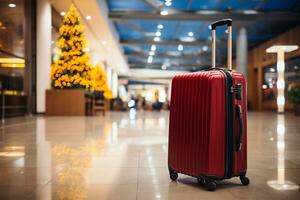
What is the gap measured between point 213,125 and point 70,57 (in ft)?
47.4

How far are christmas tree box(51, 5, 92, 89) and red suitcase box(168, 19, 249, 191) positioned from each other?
13.9m

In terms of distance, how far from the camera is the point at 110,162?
368 centimetres

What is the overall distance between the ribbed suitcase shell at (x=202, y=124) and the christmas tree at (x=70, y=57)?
13.9m

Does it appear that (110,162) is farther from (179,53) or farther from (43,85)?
(179,53)

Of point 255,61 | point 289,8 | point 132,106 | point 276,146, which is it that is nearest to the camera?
point 276,146

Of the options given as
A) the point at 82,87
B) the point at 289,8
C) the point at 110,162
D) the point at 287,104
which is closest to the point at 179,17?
the point at 289,8

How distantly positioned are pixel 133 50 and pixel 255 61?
1166 centimetres

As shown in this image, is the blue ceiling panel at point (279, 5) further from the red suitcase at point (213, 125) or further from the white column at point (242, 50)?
the red suitcase at point (213, 125)

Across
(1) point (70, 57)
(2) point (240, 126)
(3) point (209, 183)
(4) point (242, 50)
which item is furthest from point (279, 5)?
(3) point (209, 183)

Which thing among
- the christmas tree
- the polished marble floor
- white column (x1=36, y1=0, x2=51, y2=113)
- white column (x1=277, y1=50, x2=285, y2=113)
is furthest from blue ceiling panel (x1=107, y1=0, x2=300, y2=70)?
the polished marble floor

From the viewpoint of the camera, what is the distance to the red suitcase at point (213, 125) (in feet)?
8.46

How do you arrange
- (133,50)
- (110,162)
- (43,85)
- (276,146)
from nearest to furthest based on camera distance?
(110,162)
(276,146)
(43,85)
(133,50)

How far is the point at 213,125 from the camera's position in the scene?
2.57 metres

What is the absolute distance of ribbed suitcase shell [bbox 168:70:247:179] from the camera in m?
2.58
